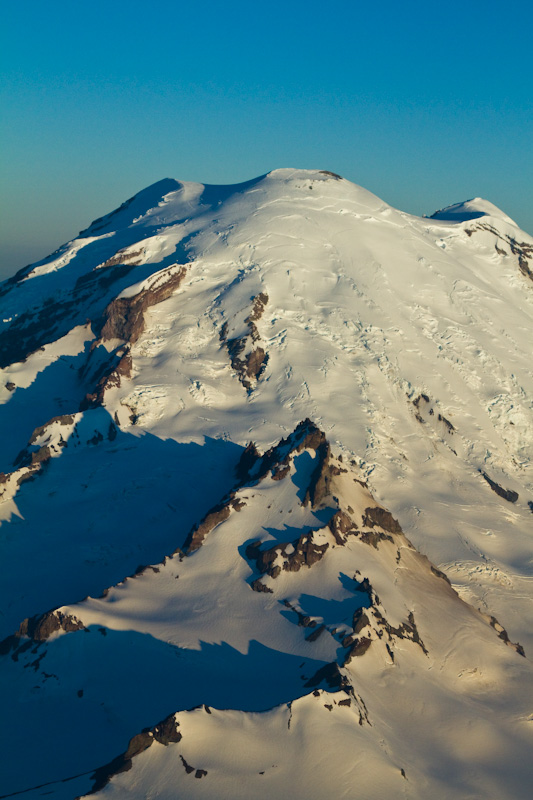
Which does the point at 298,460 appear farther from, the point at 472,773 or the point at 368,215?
the point at 368,215

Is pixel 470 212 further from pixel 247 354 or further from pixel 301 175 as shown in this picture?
pixel 247 354

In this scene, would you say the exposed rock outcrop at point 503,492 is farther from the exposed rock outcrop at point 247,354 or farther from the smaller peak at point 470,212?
the smaller peak at point 470,212

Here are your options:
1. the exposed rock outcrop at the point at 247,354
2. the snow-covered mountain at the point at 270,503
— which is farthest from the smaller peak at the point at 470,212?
the exposed rock outcrop at the point at 247,354

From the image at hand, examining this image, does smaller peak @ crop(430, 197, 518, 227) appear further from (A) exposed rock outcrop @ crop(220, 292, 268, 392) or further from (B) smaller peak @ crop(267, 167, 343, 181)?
(A) exposed rock outcrop @ crop(220, 292, 268, 392)

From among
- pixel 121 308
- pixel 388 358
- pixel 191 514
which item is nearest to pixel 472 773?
pixel 191 514

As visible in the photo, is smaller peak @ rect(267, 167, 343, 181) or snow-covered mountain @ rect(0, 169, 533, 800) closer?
snow-covered mountain @ rect(0, 169, 533, 800)

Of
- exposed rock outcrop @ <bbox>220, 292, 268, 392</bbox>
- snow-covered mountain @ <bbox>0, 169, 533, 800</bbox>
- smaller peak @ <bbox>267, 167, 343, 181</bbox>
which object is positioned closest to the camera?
snow-covered mountain @ <bbox>0, 169, 533, 800</bbox>

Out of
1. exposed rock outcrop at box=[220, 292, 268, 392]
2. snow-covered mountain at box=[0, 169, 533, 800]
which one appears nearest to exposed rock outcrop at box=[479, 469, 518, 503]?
snow-covered mountain at box=[0, 169, 533, 800]
